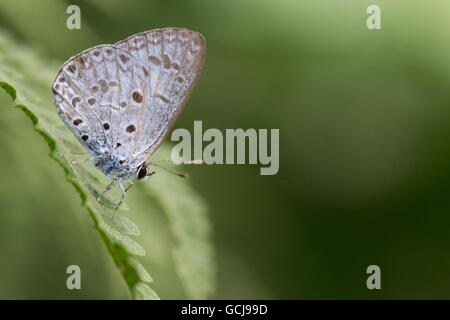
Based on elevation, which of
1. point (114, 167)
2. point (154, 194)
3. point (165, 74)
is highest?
point (165, 74)

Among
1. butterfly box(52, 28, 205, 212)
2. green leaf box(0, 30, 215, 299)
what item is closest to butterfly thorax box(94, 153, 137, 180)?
butterfly box(52, 28, 205, 212)

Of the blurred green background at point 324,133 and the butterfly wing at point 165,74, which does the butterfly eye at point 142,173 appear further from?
the blurred green background at point 324,133

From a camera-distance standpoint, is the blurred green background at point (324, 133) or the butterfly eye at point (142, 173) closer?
the butterfly eye at point (142, 173)

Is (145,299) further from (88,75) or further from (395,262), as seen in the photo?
(395,262)

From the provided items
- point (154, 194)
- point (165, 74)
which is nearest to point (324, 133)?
point (165, 74)

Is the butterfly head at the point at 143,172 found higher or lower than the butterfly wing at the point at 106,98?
lower

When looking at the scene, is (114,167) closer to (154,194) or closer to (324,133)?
(154,194)

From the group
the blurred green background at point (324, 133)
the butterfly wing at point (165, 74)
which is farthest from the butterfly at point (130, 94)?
the blurred green background at point (324, 133)
